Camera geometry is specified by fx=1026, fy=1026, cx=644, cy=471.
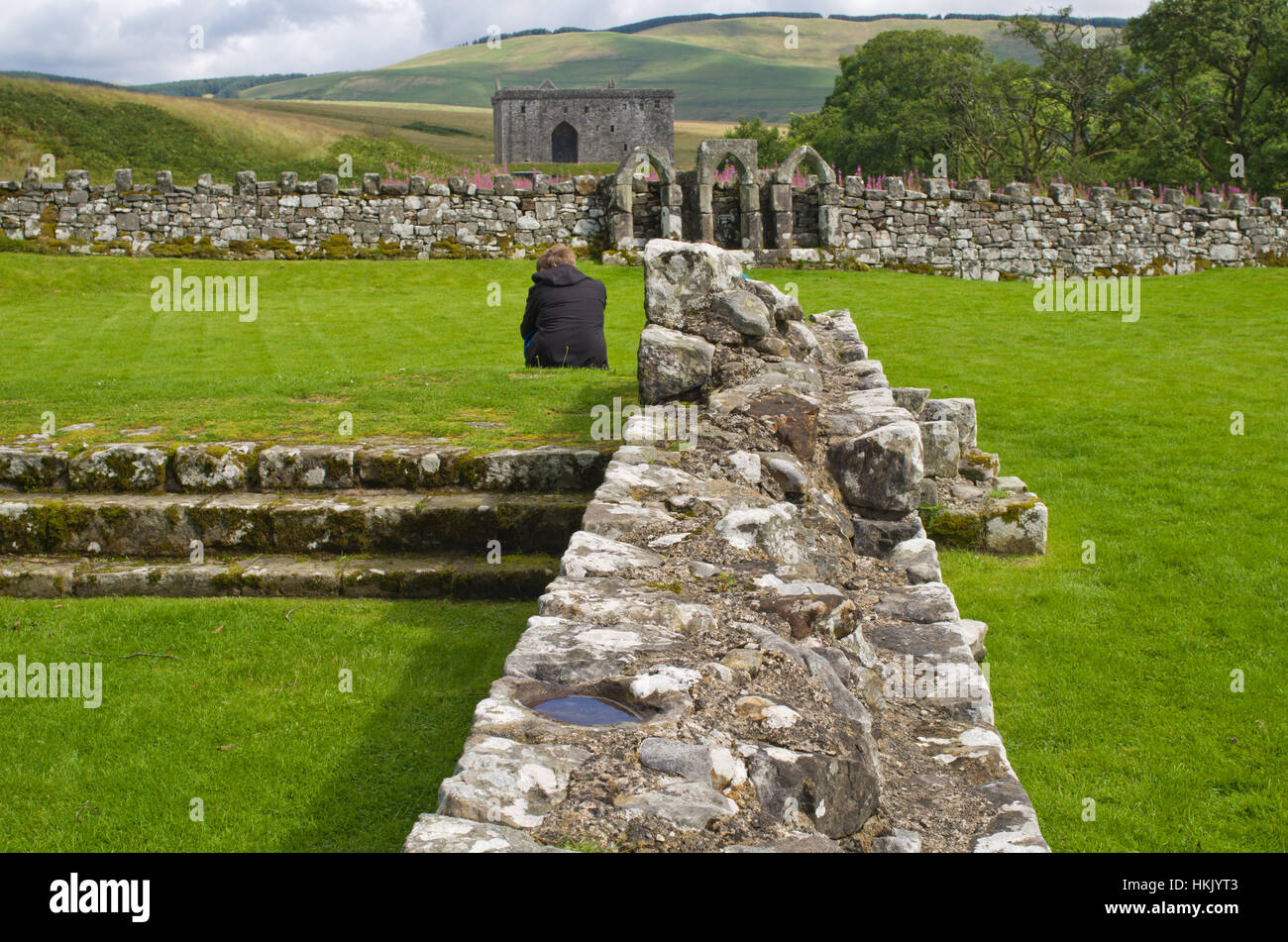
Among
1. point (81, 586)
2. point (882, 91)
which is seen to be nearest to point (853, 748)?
point (81, 586)

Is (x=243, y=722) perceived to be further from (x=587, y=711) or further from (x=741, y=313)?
(x=741, y=313)

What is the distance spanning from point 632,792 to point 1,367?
11.8 m

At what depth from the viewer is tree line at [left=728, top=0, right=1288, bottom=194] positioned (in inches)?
1561

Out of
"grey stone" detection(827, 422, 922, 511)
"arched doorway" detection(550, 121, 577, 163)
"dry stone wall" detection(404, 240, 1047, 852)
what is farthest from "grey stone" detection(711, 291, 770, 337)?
"arched doorway" detection(550, 121, 577, 163)

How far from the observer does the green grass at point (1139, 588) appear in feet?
14.7

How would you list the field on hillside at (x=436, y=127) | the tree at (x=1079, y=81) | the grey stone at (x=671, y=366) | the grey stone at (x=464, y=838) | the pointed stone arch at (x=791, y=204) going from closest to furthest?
the grey stone at (x=464, y=838)
the grey stone at (x=671, y=366)
the pointed stone arch at (x=791, y=204)
the tree at (x=1079, y=81)
the field on hillside at (x=436, y=127)

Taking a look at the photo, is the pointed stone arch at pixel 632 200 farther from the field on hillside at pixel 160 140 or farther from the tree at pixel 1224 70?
the tree at pixel 1224 70

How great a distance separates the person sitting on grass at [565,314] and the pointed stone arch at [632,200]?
12.4 metres

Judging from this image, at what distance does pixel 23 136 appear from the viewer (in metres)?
33.1

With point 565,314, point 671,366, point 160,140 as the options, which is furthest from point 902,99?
point 671,366

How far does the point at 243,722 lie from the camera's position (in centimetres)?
487

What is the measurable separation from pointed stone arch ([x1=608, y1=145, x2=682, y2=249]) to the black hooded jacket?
12.4 metres

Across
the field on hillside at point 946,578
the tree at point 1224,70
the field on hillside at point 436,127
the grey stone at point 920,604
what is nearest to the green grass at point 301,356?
the field on hillside at point 946,578

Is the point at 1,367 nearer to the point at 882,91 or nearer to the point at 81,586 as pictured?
the point at 81,586
